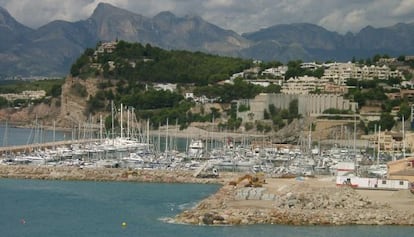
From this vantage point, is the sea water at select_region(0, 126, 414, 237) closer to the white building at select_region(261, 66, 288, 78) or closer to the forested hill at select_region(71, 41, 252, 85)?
the forested hill at select_region(71, 41, 252, 85)

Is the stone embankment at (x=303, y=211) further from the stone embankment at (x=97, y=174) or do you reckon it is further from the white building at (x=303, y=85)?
the white building at (x=303, y=85)

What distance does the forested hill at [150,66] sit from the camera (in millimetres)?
102375

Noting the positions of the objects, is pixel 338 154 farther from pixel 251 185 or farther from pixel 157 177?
pixel 251 185

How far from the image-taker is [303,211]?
29.6m

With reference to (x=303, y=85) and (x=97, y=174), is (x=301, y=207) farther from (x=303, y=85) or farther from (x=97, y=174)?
(x=303, y=85)

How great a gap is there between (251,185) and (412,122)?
42.6m

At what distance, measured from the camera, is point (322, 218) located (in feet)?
95.3

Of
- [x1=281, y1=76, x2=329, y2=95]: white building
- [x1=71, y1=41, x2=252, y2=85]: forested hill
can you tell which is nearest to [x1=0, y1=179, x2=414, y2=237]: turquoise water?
[x1=281, y1=76, x2=329, y2=95]: white building

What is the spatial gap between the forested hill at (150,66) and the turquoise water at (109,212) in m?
59.0

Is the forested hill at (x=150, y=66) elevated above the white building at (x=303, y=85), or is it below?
above

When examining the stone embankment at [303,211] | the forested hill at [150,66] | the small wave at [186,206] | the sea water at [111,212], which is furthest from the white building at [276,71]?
the stone embankment at [303,211]

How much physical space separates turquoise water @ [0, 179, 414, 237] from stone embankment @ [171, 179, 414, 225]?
488 millimetres

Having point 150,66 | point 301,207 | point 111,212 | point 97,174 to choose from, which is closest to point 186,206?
point 111,212

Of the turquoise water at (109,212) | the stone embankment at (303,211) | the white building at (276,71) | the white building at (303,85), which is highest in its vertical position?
the white building at (276,71)
